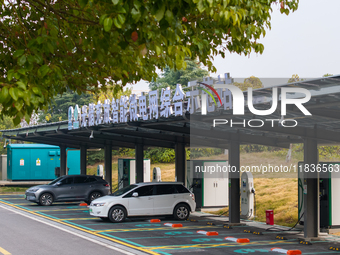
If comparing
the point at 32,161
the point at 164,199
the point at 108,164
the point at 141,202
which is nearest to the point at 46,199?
the point at 108,164

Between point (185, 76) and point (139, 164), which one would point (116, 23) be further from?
point (185, 76)

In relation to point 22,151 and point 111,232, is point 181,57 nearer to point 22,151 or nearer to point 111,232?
point 111,232

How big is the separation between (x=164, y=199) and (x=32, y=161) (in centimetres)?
2145

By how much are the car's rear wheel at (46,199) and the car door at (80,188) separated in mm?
1306

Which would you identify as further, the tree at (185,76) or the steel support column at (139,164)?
the tree at (185,76)

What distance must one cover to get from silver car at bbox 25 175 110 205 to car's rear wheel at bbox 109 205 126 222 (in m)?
7.43

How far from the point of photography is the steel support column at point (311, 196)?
14984 mm

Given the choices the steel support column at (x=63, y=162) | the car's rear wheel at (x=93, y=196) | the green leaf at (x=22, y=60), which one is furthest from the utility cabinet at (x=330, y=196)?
the steel support column at (x=63, y=162)

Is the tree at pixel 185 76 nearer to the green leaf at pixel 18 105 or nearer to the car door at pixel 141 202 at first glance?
the car door at pixel 141 202

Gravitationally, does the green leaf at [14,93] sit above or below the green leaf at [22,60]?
below

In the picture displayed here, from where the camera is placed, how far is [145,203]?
1886 cm

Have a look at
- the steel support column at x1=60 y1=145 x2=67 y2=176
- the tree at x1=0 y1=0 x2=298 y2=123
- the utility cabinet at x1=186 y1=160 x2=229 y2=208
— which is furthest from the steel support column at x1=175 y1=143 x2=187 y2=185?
the steel support column at x1=60 y1=145 x2=67 y2=176

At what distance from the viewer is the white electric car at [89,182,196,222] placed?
18.4 metres

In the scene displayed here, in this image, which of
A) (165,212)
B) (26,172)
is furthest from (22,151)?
(165,212)
